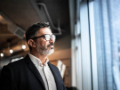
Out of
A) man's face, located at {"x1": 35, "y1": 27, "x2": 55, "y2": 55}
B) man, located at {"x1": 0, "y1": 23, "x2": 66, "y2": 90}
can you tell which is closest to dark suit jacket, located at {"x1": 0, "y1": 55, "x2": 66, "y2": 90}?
man, located at {"x1": 0, "y1": 23, "x2": 66, "y2": 90}

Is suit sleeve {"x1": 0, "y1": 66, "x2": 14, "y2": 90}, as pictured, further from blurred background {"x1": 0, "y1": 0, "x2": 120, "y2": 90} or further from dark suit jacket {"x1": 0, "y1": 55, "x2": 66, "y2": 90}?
blurred background {"x1": 0, "y1": 0, "x2": 120, "y2": 90}

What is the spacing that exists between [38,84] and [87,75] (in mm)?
772

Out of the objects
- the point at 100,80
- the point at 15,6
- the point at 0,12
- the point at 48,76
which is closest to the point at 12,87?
the point at 48,76

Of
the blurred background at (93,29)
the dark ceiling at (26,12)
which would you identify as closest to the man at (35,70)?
the blurred background at (93,29)

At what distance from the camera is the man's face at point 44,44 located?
1.49 meters

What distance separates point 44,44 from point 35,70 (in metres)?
0.32

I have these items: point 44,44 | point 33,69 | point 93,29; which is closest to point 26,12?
point 44,44

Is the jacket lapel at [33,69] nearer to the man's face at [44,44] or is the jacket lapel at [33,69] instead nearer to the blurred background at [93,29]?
the man's face at [44,44]

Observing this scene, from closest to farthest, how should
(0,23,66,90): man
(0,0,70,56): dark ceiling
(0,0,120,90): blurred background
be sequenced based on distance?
(0,0,120,90): blurred background → (0,23,66,90): man → (0,0,70,56): dark ceiling

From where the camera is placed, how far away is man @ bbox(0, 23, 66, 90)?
1236 millimetres

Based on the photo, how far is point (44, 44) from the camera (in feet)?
4.95

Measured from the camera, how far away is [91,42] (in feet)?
5.14

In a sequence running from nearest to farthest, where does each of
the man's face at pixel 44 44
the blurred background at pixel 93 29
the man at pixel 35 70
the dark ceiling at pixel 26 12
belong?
the blurred background at pixel 93 29 → the man at pixel 35 70 → the man's face at pixel 44 44 → the dark ceiling at pixel 26 12

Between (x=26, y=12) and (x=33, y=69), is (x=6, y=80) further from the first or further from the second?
(x=26, y=12)
